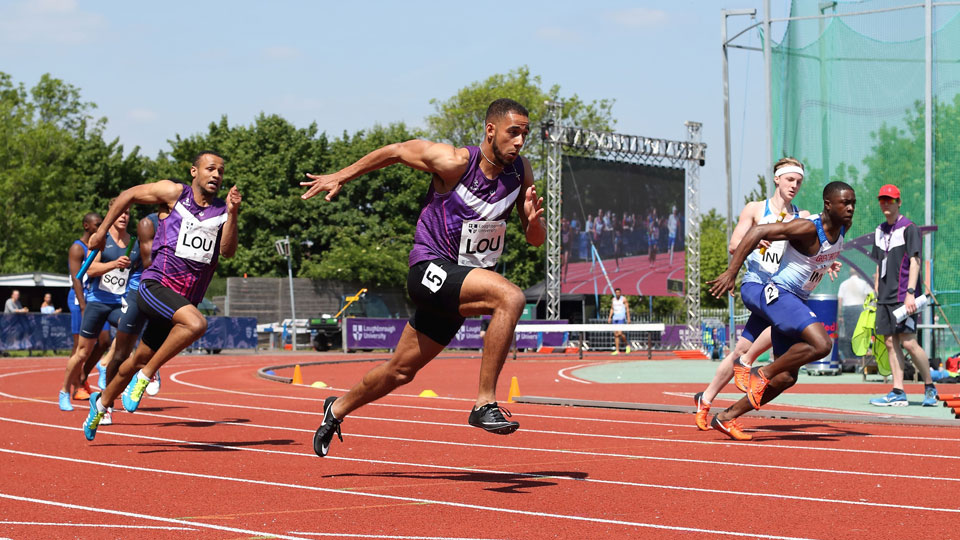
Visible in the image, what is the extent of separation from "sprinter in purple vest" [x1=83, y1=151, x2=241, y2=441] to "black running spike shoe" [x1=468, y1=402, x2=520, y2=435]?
128 inches

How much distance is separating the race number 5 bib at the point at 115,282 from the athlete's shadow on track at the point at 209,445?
377 centimetres

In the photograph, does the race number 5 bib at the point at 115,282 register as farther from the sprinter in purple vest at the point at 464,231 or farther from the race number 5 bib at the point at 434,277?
the race number 5 bib at the point at 434,277

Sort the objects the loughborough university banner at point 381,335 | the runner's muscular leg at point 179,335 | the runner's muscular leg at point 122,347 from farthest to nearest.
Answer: the loughborough university banner at point 381,335, the runner's muscular leg at point 122,347, the runner's muscular leg at point 179,335

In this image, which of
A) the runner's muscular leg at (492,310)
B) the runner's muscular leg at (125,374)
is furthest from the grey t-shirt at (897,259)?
the runner's muscular leg at (125,374)

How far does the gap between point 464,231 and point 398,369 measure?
0.89 m

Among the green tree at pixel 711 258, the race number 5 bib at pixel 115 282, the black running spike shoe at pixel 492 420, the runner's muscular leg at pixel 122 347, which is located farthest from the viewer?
the green tree at pixel 711 258

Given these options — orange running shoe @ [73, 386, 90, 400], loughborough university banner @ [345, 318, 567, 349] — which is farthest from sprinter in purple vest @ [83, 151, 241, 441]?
loughborough university banner @ [345, 318, 567, 349]

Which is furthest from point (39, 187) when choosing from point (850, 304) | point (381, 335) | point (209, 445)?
point (209, 445)

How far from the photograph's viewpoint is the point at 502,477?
6.60 m

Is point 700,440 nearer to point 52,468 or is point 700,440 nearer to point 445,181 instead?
point 445,181

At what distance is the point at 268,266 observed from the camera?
200 feet

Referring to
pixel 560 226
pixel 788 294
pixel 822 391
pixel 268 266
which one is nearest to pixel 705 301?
→ pixel 268 266

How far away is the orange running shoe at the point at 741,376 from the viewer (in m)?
8.95

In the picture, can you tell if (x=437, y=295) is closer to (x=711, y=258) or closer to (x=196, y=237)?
(x=196, y=237)
